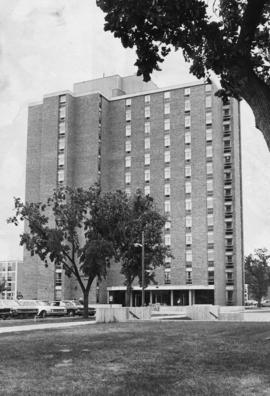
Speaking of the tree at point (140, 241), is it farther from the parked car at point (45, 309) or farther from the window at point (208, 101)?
the window at point (208, 101)

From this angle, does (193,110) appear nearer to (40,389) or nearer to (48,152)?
(48,152)

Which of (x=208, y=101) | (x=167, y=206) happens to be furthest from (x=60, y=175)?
(x=208, y=101)

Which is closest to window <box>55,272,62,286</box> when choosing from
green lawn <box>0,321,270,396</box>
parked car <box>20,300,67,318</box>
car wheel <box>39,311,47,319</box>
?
parked car <box>20,300,67,318</box>

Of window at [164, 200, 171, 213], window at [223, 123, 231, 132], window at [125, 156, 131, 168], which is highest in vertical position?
window at [223, 123, 231, 132]

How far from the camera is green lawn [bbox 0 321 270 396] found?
7988 millimetres

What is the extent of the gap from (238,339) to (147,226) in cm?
3274

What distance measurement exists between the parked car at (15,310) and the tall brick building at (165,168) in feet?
134

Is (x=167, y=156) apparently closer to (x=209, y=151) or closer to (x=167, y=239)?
(x=209, y=151)

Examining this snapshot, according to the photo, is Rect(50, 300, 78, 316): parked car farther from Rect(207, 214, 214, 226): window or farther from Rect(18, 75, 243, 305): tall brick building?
Rect(207, 214, 214, 226): window

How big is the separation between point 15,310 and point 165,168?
1996 inches

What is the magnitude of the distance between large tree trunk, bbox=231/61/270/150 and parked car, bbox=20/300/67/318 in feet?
143

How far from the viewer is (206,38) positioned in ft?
34.4

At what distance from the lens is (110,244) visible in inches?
1580

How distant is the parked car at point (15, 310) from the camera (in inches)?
1855
